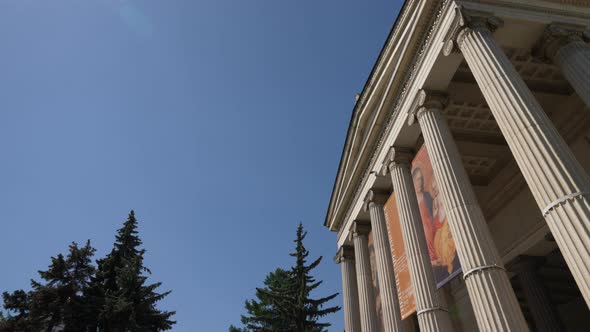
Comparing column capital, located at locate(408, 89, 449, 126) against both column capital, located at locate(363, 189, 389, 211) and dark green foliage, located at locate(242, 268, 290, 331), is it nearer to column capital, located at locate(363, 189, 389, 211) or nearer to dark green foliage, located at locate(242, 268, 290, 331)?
column capital, located at locate(363, 189, 389, 211)

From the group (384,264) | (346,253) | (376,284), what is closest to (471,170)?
(384,264)

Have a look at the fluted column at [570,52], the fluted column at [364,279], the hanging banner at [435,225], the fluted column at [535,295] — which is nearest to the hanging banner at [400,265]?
the hanging banner at [435,225]

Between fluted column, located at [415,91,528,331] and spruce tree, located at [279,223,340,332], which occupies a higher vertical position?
spruce tree, located at [279,223,340,332]

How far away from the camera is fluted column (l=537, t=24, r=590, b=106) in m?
8.61

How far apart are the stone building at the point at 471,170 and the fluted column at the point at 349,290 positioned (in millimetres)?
59

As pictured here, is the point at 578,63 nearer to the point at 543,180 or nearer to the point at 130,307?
the point at 543,180

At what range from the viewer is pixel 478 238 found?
26.7 ft

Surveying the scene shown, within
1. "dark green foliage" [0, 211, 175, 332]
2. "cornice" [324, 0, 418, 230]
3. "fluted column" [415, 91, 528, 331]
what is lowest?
"fluted column" [415, 91, 528, 331]

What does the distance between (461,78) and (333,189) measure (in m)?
9.71

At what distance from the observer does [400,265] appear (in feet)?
40.4

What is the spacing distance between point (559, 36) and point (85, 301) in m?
27.3

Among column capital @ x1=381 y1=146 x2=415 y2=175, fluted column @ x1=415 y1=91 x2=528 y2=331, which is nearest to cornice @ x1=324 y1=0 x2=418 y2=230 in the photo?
column capital @ x1=381 y1=146 x2=415 y2=175

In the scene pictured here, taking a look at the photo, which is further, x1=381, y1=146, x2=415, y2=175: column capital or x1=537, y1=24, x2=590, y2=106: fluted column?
x1=381, y1=146, x2=415, y2=175: column capital

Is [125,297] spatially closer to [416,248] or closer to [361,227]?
[361,227]
